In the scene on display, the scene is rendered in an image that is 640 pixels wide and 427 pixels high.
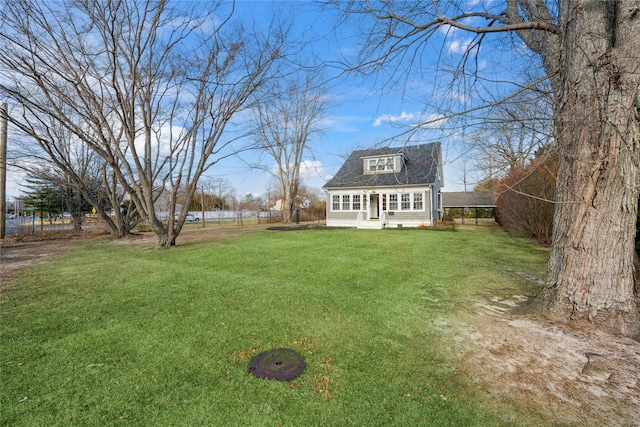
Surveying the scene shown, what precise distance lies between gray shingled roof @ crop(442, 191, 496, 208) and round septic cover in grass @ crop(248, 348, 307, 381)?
29.5 metres

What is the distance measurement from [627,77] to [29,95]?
13735mm

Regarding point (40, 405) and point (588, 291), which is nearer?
point (40, 405)

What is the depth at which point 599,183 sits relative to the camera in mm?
3189

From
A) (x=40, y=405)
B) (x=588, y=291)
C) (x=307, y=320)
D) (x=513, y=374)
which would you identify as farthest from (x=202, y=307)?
(x=588, y=291)

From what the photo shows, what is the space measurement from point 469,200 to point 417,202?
1560 centimetres

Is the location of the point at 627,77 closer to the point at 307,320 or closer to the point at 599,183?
the point at 599,183

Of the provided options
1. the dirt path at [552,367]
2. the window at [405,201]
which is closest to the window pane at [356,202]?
the window at [405,201]

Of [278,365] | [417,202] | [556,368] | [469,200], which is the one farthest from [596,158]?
[469,200]

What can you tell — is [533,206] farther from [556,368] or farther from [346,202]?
[346,202]

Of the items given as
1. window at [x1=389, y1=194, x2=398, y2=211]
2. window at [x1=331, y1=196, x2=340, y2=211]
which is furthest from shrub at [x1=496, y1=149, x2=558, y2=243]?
window at [x1=331, y1=196, x2=340, y2=211]

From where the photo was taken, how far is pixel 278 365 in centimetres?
262

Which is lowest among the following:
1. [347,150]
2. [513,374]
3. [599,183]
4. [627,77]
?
[513,374]

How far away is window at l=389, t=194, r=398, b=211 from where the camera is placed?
61.9 ft

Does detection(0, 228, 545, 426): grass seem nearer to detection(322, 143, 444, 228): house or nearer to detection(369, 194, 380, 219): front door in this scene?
detection(322, 143, 444, 228): house
